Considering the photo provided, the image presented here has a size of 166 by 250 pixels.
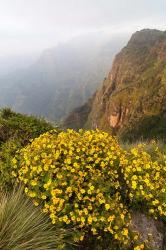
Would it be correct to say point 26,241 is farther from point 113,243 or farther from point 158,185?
point 158,185

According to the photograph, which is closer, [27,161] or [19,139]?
[27,161]

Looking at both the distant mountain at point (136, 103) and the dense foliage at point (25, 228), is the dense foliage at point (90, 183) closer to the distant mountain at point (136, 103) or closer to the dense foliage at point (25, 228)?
the dense foliage at point (25, 228)

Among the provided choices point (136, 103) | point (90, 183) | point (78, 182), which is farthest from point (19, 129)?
point (136, 103)

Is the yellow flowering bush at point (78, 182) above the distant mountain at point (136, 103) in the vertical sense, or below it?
above

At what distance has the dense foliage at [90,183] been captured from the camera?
20.3ft

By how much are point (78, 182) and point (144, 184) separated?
123 cm

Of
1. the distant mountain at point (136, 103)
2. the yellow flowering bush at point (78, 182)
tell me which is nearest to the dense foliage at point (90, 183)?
the yellow flowering bush at point (78, 182)

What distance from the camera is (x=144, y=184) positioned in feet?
22.5

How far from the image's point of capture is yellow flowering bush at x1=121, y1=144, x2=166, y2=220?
21.9 feet

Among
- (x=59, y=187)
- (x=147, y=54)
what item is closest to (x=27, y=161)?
(x=59, y=187)

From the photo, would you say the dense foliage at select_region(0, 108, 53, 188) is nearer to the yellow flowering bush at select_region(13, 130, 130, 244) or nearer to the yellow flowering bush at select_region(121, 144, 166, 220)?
the yellow flowering bush at select_region(13, 130, 130, 244)

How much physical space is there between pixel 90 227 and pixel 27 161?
1.48m

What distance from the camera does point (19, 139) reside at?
9000 millimetres

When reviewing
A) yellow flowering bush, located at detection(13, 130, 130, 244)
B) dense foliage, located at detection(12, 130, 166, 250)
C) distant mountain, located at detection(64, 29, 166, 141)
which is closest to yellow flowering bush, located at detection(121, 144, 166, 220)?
dense foliage, located at detection(12, 130, 166, 250)
